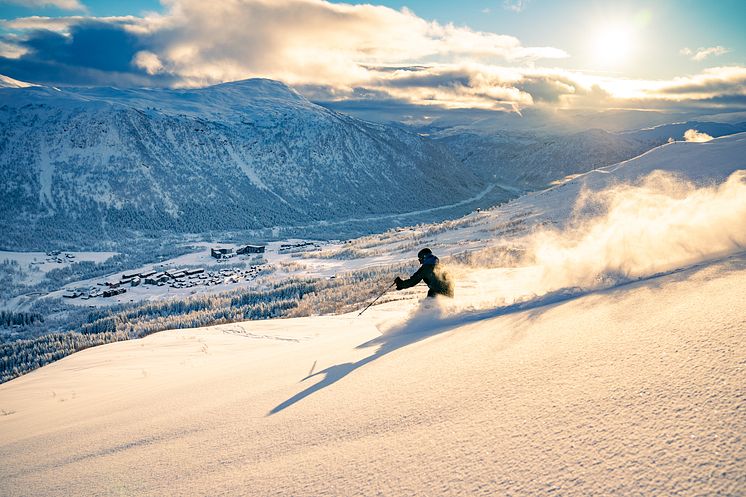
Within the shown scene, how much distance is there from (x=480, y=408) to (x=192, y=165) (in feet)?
463

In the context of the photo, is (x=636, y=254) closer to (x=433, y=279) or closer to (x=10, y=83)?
(x=433, y=279)

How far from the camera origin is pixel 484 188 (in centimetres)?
18362

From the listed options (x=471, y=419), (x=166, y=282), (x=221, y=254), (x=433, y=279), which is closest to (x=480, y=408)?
(x=471, y=419)

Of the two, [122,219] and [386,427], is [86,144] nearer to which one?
[122,219]

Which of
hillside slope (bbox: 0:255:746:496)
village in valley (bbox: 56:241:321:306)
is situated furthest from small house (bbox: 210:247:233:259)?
hillside slope (bbox: 0:255:746:496)

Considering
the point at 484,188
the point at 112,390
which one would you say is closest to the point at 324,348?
the point at 112,390

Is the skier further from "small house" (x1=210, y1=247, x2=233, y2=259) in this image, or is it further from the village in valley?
"small house" (x1=210, y1=247, x2=233, y2=259)

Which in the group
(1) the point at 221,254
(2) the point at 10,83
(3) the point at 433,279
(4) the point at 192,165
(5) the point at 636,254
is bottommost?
(1) the point at 221,254

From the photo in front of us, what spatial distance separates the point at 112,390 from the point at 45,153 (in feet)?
450

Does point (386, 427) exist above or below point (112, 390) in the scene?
above

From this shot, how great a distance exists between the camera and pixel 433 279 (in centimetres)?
748

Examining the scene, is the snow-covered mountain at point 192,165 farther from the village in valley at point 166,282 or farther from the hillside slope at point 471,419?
the hillside slope at point 471,419

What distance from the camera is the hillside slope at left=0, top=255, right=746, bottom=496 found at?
1.62 metres

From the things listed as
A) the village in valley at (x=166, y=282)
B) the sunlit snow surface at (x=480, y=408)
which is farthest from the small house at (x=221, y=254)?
the sunlit snow surface at (x=480, y=408)
